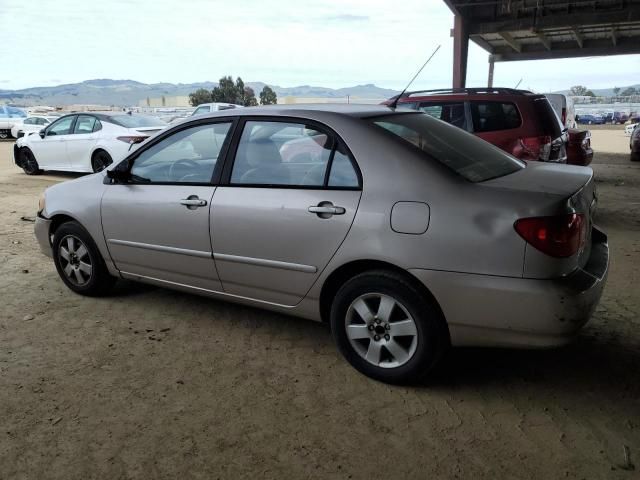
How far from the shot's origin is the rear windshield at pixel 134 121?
1046 centimetres

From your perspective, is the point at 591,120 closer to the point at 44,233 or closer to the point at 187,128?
the point at 187,128

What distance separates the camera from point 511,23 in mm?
18078

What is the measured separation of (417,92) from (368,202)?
18.0ft

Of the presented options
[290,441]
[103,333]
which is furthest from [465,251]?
[103,333]

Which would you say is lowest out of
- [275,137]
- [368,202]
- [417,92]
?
[368,202]

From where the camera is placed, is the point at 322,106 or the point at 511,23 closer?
the point at 322,106

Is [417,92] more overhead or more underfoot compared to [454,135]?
more overhead

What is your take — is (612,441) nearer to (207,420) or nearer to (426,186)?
(426,186)

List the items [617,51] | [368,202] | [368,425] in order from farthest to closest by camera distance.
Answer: [617,51] < [368,202] < [368,425]

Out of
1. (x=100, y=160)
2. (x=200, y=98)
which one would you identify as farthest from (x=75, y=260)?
(x=200, y=98)

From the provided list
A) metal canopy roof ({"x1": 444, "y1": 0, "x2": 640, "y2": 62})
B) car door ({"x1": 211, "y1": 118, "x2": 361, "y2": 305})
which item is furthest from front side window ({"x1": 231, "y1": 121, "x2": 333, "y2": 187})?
metal canopy roof ({"x1": 444, "y1": 0, "x2": 640, "y2": 62})

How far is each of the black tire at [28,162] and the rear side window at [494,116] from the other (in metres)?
10.2

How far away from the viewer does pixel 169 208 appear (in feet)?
11.8

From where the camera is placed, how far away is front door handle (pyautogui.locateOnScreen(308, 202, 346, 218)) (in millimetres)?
2869
